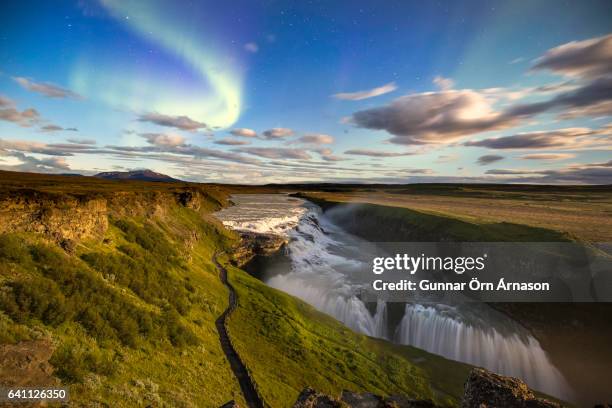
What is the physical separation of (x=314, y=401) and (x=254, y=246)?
217ft

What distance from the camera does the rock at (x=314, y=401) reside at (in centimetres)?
1309

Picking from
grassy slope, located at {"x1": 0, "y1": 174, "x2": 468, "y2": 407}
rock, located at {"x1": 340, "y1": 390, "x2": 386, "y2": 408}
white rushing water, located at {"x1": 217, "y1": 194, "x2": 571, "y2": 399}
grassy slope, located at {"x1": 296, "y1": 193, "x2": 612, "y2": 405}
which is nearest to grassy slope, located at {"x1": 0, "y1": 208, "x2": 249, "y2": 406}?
grassy slope, located at {"x1": 0, "y1": 174, "x2": 468, "y2": 407}

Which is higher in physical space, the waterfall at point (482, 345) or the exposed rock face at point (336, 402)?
the exposed rock face at point (336, 402)

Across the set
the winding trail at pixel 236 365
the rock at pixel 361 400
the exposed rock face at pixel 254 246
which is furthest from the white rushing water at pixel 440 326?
the rock at pixel 361 400

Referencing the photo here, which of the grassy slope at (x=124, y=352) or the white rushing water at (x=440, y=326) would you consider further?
the white rushing water at (x=440, y=326)

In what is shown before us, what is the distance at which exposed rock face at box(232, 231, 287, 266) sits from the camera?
7234 centimetres

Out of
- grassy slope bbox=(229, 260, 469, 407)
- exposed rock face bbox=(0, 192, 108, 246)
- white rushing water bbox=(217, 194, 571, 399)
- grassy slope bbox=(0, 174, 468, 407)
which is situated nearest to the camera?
grassy slope bbox=(0, 174, 468, 407)

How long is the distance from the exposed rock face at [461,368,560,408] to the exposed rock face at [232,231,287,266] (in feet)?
199

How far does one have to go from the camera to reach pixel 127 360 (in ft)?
62.7

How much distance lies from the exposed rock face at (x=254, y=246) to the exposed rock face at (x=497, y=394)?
6063 cm

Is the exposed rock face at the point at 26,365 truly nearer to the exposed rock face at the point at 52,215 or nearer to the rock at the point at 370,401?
the exposed rock face at the point at 52,215

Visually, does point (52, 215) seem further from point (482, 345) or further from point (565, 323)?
point (565, 323)

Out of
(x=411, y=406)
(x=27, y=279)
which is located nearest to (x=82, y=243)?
(x=27, y=279)

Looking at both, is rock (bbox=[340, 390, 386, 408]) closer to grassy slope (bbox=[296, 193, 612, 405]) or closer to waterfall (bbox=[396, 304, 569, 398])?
waterfall (bbox=[396, 304, 569, 398])
